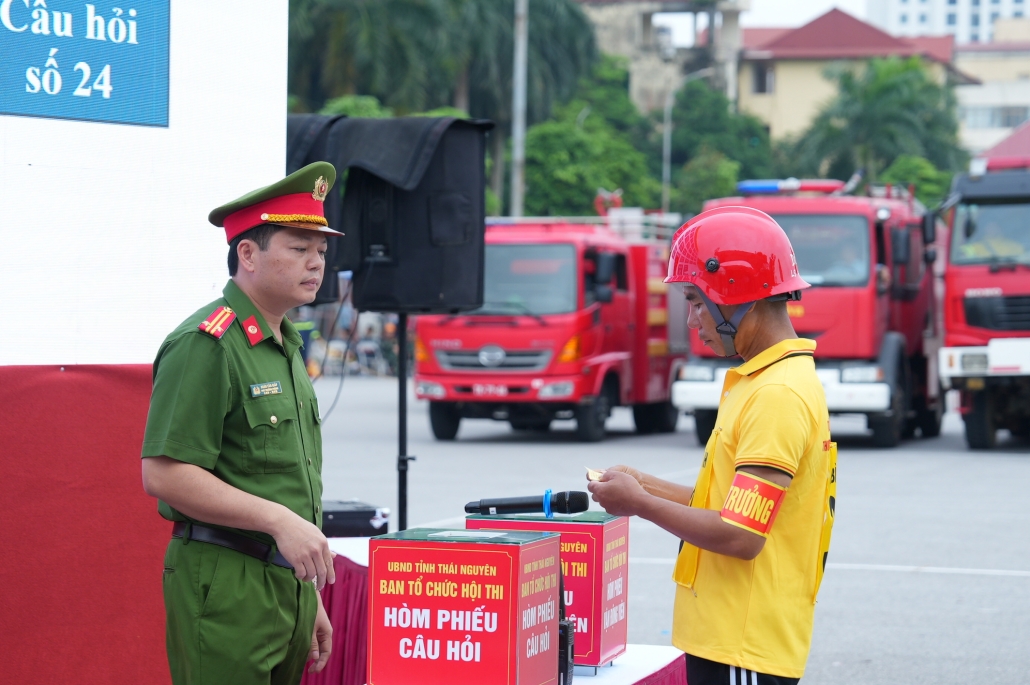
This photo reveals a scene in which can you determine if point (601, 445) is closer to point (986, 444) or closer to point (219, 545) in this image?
point (986, 444)

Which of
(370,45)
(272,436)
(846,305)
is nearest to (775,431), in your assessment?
(272,436)

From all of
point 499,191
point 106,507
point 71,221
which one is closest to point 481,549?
point 106,507

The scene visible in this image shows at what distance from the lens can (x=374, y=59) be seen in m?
46.9

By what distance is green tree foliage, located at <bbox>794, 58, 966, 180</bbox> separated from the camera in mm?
72125

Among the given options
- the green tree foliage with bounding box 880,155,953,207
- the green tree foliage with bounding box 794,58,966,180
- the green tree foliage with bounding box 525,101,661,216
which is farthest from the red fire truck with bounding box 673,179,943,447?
the green tree foliage with bounding box 794,58,966,180

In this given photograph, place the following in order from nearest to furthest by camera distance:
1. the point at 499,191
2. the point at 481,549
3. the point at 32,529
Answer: the point at 481,549 < the point at 32,529 < the point at 499,191

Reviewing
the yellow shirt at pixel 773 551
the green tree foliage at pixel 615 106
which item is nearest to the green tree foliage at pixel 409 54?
the green tree foliage at pixel 615 106

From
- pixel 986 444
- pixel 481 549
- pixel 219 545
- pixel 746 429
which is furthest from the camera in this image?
pixel 986 444

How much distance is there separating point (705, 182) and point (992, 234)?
202ft

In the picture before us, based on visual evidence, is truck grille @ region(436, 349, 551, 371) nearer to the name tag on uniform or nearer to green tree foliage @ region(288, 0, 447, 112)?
the name tag on uniform

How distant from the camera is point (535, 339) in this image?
17.0m

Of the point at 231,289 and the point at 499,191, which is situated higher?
the point at 499,191

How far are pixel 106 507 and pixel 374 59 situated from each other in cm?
4366

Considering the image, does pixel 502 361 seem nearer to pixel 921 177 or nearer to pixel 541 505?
pixel 541 505
